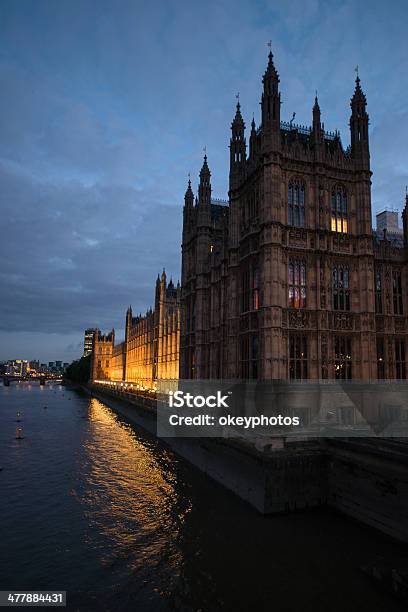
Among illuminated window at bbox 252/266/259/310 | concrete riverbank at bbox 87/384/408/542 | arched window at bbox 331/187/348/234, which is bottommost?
concrete riverbank at bbox 87/384/408/542

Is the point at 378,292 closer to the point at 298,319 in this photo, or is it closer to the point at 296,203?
the point at 298,319

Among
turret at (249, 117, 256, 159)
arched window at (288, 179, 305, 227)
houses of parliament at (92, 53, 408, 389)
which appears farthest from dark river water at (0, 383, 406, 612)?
turret at (249, 117, 256, 159)

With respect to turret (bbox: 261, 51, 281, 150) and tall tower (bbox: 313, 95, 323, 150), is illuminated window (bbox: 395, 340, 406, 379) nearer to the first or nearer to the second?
tall tower (bbox: 313, 95, 323, 150)

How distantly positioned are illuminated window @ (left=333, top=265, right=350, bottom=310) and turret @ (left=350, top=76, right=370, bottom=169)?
9.42 m

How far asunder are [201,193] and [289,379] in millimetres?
28777

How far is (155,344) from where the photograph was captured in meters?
101

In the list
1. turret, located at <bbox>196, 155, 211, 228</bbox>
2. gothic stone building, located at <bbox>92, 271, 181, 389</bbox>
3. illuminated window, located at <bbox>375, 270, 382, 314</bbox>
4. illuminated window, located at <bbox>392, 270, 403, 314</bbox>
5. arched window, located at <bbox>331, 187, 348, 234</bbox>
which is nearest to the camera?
arched window, located at <bbox>331, 187, 348, 234</bbox>

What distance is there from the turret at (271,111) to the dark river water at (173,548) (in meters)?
26.2

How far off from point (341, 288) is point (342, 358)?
5.77 meters

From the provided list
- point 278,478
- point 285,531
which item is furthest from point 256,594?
point 278,478

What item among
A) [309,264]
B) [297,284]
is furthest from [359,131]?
[297,284]

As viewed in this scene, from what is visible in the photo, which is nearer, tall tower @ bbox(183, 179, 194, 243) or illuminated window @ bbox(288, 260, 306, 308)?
illuminated window @ bbox(288, 260, 306, 308)

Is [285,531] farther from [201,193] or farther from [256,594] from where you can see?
[201,193]

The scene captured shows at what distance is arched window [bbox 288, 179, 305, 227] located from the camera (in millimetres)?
34047
